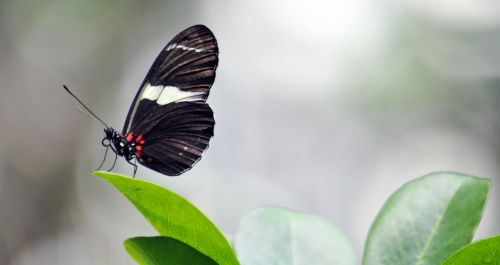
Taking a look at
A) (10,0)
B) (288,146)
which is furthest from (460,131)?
(10,0)

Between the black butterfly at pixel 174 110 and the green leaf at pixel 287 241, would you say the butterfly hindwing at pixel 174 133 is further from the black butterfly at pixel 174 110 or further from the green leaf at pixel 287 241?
the green leaf at pixel 287 241

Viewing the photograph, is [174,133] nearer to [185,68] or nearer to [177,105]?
[177,105]

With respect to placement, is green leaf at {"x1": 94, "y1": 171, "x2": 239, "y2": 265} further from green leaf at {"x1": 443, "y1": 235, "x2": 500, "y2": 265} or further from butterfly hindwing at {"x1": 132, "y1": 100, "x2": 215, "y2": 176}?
butterfly hindwing at {"x1": 132, "y1": 100, "x2": 215, "y2": 176}

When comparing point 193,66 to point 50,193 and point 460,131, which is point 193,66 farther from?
point 460,131

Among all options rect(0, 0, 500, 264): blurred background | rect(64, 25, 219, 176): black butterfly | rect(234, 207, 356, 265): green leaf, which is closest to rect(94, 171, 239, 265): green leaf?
rect(234, 207, 356, 265): green leaf

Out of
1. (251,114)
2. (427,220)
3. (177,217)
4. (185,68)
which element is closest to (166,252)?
(177,217)

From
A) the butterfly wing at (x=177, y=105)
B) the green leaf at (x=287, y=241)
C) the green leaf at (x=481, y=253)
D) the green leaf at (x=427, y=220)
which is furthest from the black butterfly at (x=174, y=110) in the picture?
the green leaf at (x=481, y=253)
